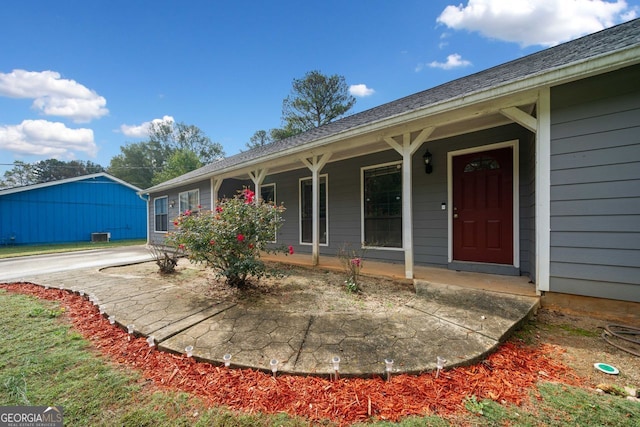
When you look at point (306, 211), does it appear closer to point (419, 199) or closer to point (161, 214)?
point (419, 199)

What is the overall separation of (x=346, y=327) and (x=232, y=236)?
188cm

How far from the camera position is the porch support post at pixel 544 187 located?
8.79ft

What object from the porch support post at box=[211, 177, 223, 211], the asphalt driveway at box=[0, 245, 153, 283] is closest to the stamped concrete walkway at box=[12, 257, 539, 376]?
the asphalt driveway at box=[0, 245, 153, 283]

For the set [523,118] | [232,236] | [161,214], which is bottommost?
[232,236]

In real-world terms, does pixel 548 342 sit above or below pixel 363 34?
below

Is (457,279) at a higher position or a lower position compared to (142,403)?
higher

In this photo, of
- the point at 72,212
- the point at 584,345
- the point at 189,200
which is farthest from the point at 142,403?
the point at 72,212

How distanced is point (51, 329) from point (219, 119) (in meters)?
22.0

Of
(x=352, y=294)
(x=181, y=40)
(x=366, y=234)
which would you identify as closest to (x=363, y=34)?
(x=181, y=40)

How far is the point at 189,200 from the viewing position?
29.5 ft

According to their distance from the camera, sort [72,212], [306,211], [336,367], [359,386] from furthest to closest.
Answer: [72,212], [306,211], [336,367], [359,386]

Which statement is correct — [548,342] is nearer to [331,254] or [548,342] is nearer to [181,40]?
[331,254]

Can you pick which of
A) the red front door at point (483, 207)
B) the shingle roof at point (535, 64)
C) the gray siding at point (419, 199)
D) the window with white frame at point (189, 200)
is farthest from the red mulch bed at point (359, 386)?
the window with white frame at point (189, 200)

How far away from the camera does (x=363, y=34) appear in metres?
10.1
